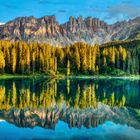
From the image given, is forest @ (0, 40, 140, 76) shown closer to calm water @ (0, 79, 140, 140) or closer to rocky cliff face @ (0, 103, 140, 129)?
calm water @ (0, 79, 140, 140)

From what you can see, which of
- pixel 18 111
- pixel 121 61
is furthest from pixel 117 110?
pixel 121 61

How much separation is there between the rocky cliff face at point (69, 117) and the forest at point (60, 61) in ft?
353

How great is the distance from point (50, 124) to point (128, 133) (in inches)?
311

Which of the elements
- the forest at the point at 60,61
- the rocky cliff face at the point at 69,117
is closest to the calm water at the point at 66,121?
the rocky cliff face at the point at 69,117

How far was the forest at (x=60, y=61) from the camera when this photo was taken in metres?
160

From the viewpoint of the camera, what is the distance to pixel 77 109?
156 ft

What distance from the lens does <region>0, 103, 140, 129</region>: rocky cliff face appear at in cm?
3670

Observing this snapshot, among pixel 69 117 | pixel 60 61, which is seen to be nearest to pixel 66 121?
pixel 69 117

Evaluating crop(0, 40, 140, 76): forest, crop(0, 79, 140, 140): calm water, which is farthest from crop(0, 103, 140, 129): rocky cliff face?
crop(0, 40, 140, 76): forest

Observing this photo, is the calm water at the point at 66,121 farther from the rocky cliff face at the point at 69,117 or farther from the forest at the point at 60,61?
the forest at the point at 60,61

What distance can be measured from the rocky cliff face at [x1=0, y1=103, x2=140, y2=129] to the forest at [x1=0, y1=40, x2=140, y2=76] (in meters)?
108

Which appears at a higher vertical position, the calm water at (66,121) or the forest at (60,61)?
the forest at (60,61)

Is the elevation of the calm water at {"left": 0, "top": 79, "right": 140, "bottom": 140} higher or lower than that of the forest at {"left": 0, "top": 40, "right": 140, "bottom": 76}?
lower

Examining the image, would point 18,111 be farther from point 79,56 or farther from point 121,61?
point 121,61
